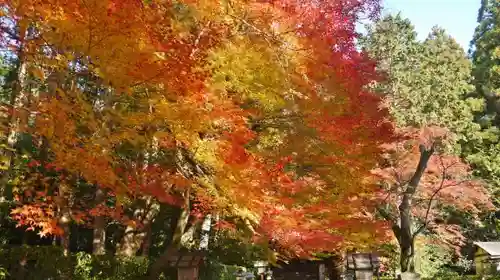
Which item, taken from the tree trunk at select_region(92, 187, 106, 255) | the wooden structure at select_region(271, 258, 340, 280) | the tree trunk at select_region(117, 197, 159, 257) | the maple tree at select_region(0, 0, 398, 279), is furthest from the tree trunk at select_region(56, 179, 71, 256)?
the wooden structure at select_region(271, 258, 340, 280)

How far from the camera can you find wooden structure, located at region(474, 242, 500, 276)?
72.4 feet

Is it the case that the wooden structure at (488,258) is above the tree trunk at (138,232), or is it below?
below

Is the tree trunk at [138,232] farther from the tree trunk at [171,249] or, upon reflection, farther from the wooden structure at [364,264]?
the wooden structure at [364,264]

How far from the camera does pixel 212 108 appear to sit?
8.66 meters

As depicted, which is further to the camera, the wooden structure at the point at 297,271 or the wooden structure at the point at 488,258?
the wooden structure at the point at 297,271

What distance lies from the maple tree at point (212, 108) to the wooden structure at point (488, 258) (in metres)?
10.9

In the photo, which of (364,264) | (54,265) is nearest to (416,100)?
(364,264)

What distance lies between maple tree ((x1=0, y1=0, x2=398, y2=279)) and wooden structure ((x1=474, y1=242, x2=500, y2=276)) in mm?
10877

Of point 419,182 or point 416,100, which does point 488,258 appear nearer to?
point 419,182

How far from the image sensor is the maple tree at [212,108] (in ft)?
21.7

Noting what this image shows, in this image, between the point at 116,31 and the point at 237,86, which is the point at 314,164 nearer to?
the point at 237,86

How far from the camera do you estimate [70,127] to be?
23.6 ft

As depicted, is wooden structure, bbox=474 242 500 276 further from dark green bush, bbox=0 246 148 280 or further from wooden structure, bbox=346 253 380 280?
dark green bush, bbox=0 246 148 280

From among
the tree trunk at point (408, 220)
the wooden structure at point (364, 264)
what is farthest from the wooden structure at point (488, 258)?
the wooden structure at point (364, 264)
